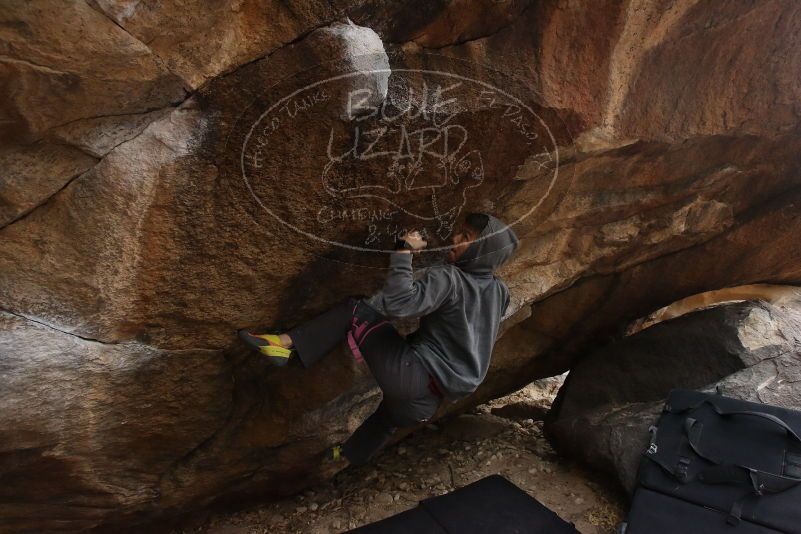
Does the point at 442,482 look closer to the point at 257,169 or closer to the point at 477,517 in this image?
the point at 477,517

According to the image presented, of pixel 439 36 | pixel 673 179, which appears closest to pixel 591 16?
pixel 439 36

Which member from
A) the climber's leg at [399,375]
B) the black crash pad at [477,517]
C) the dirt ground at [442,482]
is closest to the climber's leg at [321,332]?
the climber's leg at [399,375]

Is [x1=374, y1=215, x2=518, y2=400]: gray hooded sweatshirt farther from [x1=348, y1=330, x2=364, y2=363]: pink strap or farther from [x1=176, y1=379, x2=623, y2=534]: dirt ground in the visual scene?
[x1=176, y1=379, x2=623, y2=534]: dirt ground

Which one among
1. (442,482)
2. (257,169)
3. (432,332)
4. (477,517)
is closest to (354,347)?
(432,332)

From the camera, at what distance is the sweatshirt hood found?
89.6 inches

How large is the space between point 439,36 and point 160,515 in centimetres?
252

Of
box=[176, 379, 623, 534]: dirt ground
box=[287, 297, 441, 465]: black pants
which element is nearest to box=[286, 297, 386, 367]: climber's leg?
box=[287, 297, 441, 465]: black pants

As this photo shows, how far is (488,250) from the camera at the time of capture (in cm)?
Result: 229

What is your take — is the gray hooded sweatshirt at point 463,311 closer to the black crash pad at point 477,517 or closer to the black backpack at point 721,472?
the black crash pad at point 477,517

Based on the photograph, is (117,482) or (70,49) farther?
(117,482)

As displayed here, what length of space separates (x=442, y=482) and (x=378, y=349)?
1.53 metres

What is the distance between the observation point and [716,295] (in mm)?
4961

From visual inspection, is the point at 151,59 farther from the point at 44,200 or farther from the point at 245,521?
the point at 245,521

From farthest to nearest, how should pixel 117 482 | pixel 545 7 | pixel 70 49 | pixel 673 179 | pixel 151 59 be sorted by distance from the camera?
pixel 673 179, pixel 117 482, pixel 545 7, pixel 151 59, pixel 70 49
